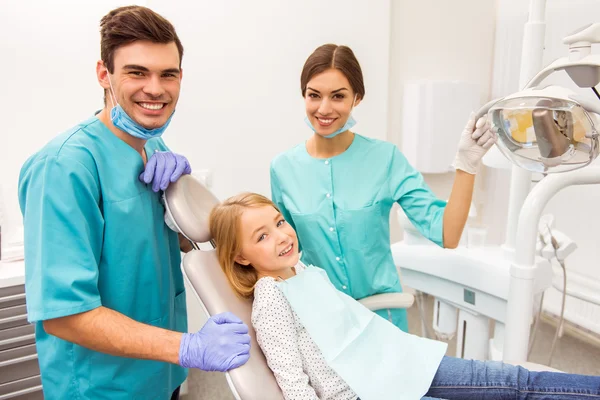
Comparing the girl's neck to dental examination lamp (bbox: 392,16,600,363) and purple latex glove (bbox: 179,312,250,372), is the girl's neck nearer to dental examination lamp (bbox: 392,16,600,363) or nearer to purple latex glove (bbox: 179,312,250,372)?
purple latex glove (bbox: 179,312,250,372)

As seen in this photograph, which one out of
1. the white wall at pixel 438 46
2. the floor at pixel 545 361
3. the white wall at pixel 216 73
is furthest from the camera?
the white wall at pixel 438 46

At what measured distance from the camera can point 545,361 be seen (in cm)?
233

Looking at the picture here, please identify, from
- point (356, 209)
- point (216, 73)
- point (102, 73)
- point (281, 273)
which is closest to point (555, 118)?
point (356, 209)

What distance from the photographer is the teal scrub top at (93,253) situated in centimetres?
88


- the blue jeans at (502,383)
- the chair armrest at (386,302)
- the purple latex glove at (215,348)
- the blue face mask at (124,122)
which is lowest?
the blue jeans at (502,383)

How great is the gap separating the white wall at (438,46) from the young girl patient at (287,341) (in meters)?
1.78

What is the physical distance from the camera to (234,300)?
108 centimetres

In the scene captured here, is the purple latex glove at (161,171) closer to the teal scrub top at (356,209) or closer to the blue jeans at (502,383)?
the teal scrub top at (356,209)

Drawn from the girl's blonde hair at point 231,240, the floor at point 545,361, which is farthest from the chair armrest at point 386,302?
the floor at point 545,361

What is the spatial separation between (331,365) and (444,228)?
1.82ft

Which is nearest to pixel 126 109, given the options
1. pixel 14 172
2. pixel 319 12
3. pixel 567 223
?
pixel 14 172

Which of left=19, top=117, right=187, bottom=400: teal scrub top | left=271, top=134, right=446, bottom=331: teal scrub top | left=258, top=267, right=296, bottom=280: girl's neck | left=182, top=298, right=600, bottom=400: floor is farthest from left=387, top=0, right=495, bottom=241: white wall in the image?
left=19, top=117, right=187, bottom=400: teal scrub top

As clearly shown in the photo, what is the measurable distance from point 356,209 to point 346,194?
0.21 feet

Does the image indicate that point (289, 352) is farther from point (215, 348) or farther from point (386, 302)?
point (386, 302)
